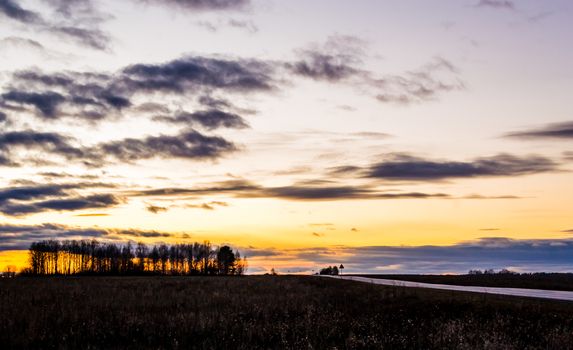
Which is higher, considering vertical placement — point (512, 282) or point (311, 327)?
point (311, 327)

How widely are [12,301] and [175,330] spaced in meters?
13.7

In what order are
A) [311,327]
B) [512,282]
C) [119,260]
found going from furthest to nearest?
[119,260] < [512,282] < [311,327]

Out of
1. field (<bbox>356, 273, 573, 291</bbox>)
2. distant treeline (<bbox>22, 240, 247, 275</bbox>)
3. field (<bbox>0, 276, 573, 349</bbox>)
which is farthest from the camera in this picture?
distant treeline (<bbox>22, 240, 247, 275</bbox>)

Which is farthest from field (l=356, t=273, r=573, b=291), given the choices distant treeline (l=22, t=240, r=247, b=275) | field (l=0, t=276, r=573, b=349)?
distant treeline (l=22, t=240, r=247, b=275)

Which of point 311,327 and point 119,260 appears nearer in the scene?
point 311,327

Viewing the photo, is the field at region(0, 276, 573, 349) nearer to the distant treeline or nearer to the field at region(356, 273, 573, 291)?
the field at region(356, 273, 573, 291)

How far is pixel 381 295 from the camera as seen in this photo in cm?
2922

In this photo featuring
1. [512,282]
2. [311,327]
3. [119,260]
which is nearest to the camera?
[311,327]

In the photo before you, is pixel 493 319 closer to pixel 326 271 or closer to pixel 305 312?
pixel 305 312

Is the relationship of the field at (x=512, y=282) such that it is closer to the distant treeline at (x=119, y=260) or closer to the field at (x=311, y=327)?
the field at (x=311, y=327)

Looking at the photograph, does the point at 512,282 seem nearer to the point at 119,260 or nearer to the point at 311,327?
the point at 311,327

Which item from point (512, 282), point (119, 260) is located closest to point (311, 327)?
point (512, 282)

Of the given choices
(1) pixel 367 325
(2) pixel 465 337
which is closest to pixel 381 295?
(1) pixel 367 325

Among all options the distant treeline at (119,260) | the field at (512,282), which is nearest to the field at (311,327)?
the field at (512,282)
